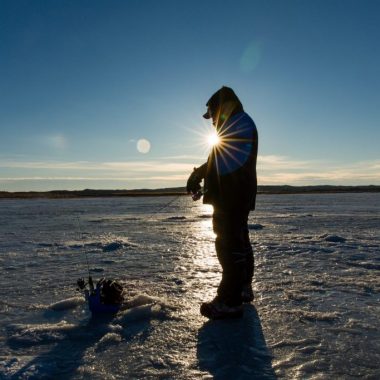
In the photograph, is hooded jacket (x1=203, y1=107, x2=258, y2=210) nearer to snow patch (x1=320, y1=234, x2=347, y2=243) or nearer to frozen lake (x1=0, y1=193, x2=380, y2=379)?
frozen lake (x1=0, y1=193, x2=380, y2=379)

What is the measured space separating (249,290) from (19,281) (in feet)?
9.57

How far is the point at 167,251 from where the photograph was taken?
24.3 feet

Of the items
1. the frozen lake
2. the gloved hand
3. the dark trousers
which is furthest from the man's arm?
the frozen lake

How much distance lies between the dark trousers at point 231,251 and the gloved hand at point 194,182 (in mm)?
381

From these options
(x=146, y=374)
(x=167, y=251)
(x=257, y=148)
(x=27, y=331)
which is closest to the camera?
(x=146, y=374)

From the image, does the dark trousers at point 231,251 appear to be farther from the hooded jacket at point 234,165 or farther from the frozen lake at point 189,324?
the frozen lake at point 189,324

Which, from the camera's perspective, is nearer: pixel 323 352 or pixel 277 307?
pixel 323 352

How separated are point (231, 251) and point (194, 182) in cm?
81

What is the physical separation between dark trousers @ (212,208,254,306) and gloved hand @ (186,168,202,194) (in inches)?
15.0

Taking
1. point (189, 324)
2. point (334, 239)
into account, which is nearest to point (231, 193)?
point (189, 324)

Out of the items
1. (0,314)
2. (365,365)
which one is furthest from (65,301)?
(365,365)

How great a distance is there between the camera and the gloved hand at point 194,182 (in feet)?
13.2

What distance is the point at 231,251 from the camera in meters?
3.68

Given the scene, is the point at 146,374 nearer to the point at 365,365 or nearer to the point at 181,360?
the point at 181,360
